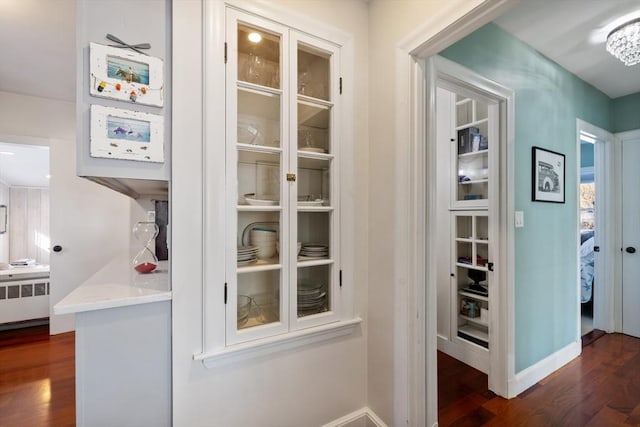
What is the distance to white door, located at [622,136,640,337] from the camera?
115 inches

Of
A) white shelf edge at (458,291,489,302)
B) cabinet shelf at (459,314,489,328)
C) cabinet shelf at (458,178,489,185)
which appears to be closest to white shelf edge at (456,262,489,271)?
white shelf edge at (458,291,489,302)

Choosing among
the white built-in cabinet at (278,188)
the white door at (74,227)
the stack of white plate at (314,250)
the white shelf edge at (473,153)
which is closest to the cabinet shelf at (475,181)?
the white shelf edge at (473,153)

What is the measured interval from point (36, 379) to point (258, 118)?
276 cm

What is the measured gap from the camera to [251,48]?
129 centimetres

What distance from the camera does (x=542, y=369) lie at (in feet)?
6.98

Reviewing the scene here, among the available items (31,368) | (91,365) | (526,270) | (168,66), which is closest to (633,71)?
(526,270)

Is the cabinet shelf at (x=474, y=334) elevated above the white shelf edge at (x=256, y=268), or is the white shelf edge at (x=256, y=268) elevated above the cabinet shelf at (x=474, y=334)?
the white shelf edge at (x=256, y=268)

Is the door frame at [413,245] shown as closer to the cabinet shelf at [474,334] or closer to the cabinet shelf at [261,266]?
the cabinet shelf at [261,266]

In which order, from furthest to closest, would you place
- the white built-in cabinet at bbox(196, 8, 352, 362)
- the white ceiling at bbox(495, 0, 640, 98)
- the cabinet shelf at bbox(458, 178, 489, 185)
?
1. the cabinet shelf at bbox(458, 178, 489, 185)
2. the white ceiling at bbox(495, 0, 640, 98)
3. the white built-in cabinet at bbox(196, 8, 352, 362)

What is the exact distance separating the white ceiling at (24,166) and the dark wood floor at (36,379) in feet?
6.69

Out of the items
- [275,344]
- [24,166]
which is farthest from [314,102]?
[24,166]

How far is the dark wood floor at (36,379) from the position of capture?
68.5 inches

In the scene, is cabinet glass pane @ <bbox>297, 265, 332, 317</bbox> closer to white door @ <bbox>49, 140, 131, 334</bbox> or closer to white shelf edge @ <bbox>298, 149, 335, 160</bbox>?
white shelf edge @ <bbox>298, 149, 335, 160</bbox>

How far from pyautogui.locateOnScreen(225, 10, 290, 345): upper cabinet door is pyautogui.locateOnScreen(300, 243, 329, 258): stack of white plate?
14cm
